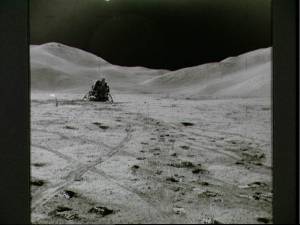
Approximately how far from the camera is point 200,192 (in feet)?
5.69

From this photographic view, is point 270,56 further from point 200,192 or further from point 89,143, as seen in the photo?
point 89,143

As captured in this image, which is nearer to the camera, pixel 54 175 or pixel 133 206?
pixel 133 206

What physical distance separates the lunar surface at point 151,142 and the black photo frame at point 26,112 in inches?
4.2

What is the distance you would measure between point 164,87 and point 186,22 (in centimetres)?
40

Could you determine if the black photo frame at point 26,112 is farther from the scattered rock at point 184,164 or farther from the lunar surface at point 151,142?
the scattered rock at point 184,164

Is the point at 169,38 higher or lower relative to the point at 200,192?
higher

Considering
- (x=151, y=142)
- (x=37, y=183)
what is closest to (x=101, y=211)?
(x=37, y=183)

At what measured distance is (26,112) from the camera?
1.59 metres

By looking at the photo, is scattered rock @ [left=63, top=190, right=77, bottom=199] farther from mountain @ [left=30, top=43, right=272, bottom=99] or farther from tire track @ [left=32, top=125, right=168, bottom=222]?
mountain @ [left=30, top=43, right=272, bottom=99]

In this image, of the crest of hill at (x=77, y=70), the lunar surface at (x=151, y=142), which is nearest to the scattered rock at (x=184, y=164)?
the lunar surface at (x=151, y=142)

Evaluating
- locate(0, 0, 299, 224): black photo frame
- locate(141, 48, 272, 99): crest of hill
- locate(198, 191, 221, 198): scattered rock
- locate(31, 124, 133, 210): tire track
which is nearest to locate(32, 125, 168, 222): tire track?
locate(31, 124, 133, 210): tire track

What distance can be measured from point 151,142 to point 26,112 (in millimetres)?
699

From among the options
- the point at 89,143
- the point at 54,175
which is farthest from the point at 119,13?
the point at 54,175

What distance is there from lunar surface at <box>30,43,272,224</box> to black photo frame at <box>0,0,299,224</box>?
107 mm
